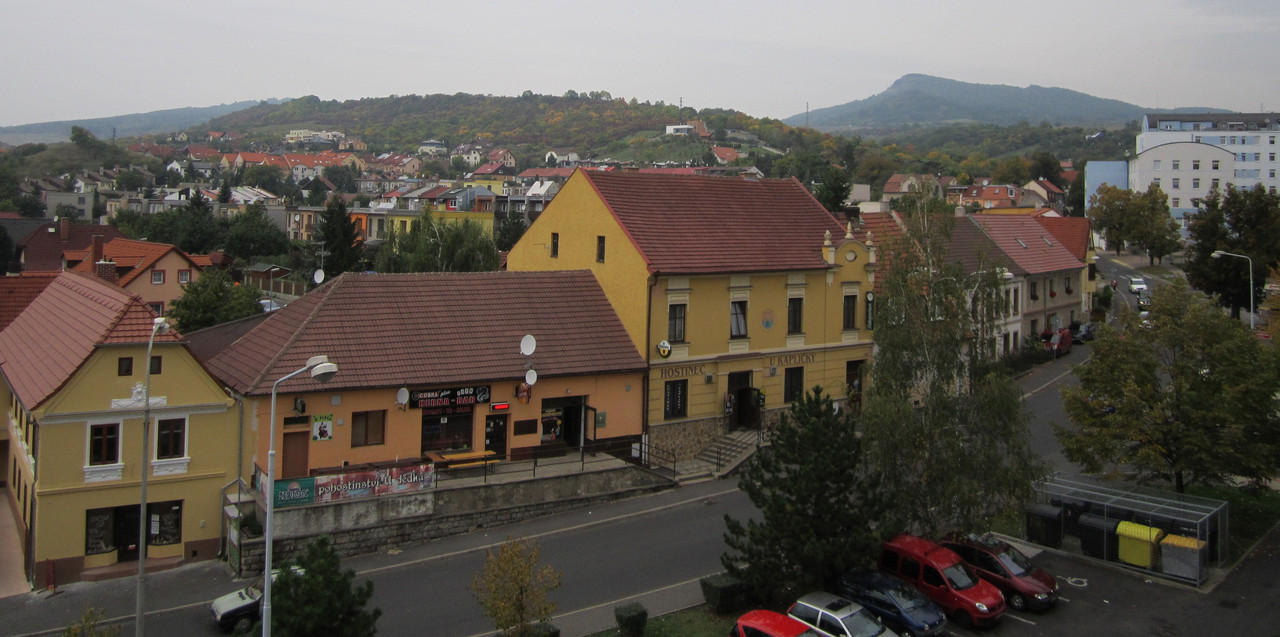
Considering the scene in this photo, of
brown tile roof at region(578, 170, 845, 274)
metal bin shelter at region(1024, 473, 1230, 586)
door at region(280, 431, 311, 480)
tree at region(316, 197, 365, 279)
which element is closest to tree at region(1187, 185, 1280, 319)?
brown tile roof at region(578, 170, 845, 274)

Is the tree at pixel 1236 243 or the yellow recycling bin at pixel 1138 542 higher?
the tree at pixel 1236 243


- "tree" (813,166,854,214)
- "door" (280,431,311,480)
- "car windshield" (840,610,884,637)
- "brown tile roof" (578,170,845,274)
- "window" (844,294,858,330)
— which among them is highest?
"tree" (813,166,854,214)

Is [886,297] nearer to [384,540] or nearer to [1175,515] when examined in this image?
[1175,515]

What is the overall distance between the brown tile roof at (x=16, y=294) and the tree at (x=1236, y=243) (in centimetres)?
5575

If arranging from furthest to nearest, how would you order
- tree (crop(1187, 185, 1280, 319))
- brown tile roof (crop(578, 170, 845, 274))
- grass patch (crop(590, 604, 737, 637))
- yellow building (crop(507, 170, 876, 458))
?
1. tree (crop(1187, 185, 1280, 319))
2. brown tile roof (crop(578, 170, 845, 274))
3. yellow building (crop(507, 170, 876, 458))
4. grass patch (crop(590, 604, 737, 637))

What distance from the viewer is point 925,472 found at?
68.1 feet

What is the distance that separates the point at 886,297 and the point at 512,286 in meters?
14.7

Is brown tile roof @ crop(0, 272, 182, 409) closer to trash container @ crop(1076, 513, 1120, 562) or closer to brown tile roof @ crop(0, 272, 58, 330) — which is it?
brown tile roof @ crop(0, 272, 58, 330)

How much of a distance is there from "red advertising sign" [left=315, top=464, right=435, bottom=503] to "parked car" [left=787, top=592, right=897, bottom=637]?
11.4 m

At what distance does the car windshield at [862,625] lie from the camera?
1775 centimetres

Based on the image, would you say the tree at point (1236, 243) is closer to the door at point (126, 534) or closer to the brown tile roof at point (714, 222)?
the brown tile roof at point (714, 222)

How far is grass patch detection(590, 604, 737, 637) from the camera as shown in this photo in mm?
19297

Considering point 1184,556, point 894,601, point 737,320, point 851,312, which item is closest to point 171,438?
point 894,601

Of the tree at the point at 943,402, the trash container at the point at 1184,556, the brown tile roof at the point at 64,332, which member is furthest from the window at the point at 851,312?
the brown tile roof at the point at 64,332
